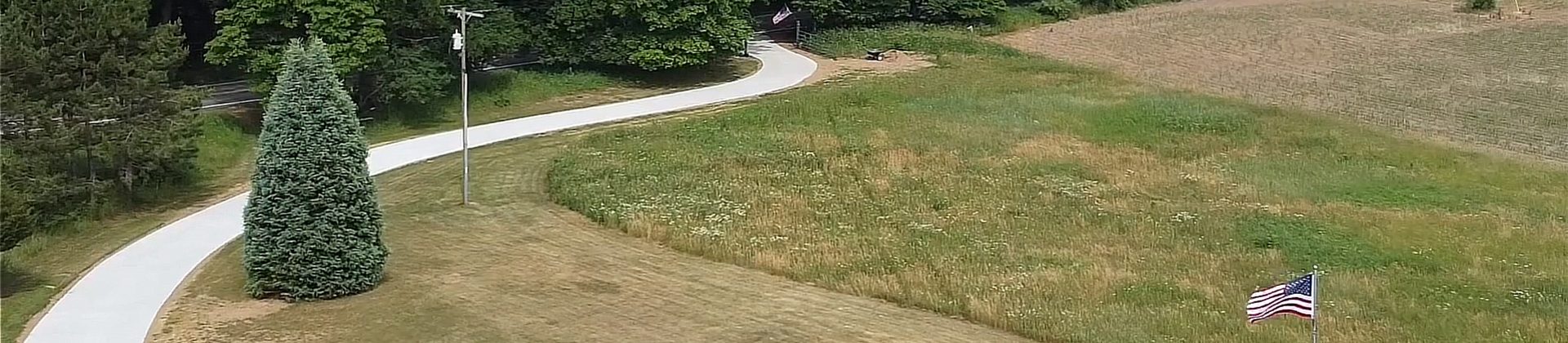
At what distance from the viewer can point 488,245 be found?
26125 mm

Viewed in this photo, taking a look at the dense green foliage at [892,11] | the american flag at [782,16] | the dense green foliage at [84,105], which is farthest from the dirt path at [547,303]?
the american flag at [782,16]

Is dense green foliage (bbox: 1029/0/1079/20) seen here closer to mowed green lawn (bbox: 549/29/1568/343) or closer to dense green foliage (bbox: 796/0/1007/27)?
dense green foliage (bbox: 796/0/1007/27)

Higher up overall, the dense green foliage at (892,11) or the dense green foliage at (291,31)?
the dense green foliage at (291,31)

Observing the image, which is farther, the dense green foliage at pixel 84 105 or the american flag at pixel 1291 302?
the dense green foliage at pixel 84 105

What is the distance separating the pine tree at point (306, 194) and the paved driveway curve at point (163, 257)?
173 centimetres

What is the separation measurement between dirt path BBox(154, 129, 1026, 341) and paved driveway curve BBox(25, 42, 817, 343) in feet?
1.61

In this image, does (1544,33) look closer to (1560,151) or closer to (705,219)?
(1560,151)

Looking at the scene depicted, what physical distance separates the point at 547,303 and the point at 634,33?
Answer: 25.3m

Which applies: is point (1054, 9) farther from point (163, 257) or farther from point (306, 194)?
point (306, 194)

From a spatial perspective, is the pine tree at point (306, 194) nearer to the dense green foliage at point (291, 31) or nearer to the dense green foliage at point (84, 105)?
the dense green foliage at point (84, 105)

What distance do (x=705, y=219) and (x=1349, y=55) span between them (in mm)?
31840

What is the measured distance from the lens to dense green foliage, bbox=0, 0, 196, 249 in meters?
26.2

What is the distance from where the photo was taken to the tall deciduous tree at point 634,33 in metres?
46.1

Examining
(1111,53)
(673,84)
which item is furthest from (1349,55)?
(673,84)
